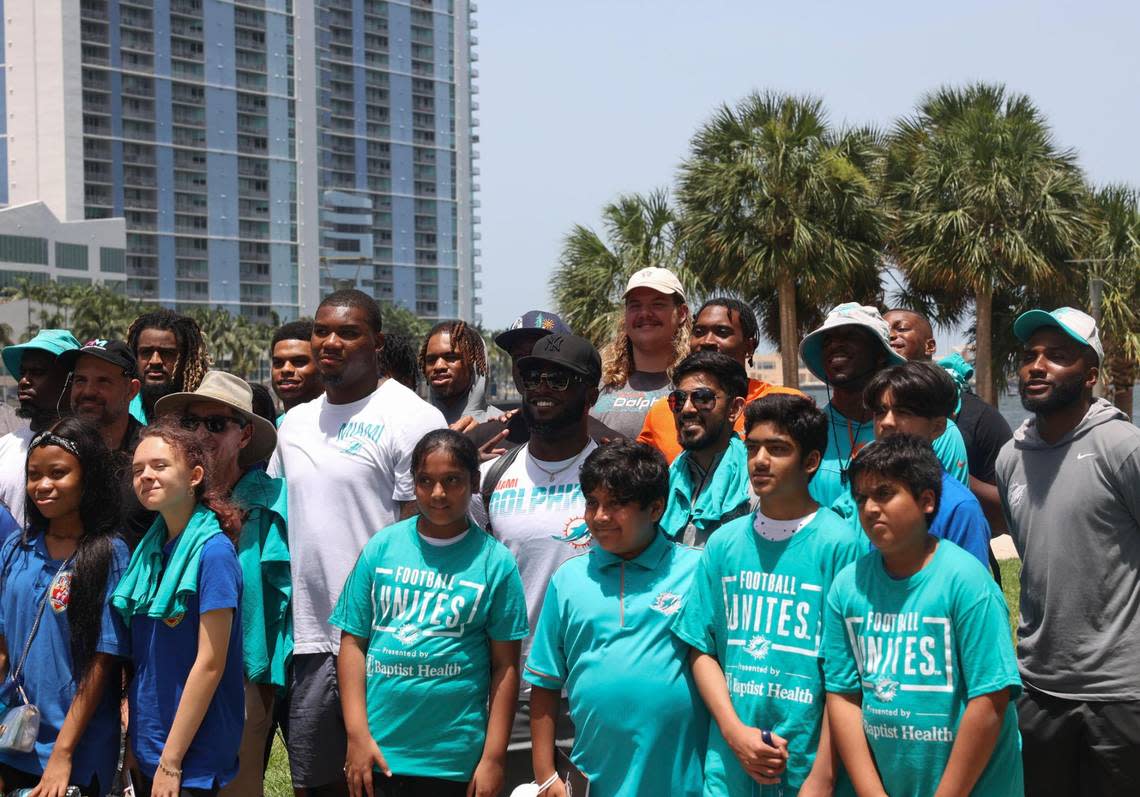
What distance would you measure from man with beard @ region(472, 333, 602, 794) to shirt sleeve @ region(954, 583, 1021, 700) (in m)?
1.46

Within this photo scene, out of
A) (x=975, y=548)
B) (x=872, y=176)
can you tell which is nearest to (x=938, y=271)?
(x=872, y=176)

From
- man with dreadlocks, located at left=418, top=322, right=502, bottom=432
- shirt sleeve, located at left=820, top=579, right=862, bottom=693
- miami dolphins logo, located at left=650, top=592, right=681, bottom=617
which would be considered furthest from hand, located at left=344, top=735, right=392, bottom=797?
man with dreadlocks, located at left=418, top=322, right=502, bottom=432

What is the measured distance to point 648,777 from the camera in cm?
386


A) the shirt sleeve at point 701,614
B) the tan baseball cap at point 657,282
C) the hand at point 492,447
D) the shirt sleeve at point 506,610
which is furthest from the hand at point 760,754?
the tan baseball cap at point 657,282

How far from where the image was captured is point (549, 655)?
4.02 m

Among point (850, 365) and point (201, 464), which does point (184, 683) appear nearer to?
point (201, 464)

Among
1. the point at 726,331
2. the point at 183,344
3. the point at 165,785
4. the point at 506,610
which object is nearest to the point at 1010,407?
the point at 726,331

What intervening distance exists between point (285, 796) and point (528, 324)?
2.62 meters

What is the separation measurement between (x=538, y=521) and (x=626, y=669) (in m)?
0.79

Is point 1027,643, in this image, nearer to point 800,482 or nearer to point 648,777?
point 800,482

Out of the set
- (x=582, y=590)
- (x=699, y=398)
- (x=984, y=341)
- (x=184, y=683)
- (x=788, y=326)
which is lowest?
(x=184, y=683)

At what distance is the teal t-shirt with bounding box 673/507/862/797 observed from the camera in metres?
3.68

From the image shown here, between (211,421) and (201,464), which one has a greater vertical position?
(211,421)

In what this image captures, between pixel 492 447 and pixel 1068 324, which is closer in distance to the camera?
pixel 1068 324
